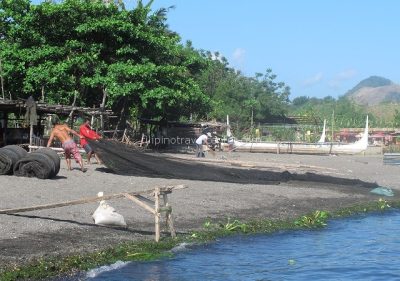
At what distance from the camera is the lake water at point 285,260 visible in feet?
33.0

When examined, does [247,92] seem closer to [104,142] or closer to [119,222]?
[104,142]

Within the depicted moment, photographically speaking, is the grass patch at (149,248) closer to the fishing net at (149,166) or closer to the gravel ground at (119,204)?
the gravel ground at (119,204)

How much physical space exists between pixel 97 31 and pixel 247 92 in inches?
1263

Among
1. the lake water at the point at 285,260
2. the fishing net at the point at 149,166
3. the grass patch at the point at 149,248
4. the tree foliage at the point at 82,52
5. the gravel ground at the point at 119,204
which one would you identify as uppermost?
the tree foliage at the point at 82,52

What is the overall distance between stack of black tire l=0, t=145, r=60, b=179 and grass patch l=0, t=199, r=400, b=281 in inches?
224

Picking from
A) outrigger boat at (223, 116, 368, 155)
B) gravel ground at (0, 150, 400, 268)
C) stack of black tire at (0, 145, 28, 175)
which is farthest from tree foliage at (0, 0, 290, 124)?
outrigger boat at (223, 116, 368, 155)

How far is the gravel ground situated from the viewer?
1050cm

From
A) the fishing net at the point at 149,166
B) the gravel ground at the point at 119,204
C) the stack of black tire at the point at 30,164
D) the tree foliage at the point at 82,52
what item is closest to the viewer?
the gravel ground at the point at 119,204

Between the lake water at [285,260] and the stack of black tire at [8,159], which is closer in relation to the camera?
the lake water at [285,260]

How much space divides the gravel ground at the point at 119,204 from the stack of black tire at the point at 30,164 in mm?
341

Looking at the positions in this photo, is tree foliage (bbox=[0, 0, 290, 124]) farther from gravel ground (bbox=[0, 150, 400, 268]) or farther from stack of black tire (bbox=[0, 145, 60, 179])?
stack of black tire (bbox=[0, 145, 60, 179])

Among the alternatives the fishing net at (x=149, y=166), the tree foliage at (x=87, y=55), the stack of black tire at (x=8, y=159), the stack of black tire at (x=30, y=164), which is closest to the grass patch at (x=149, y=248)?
the fishing net at (x=149, y=166)

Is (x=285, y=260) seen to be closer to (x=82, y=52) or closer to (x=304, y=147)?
(x=82, y=52)

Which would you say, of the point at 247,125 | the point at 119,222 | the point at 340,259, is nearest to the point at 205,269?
the point at 119,222
